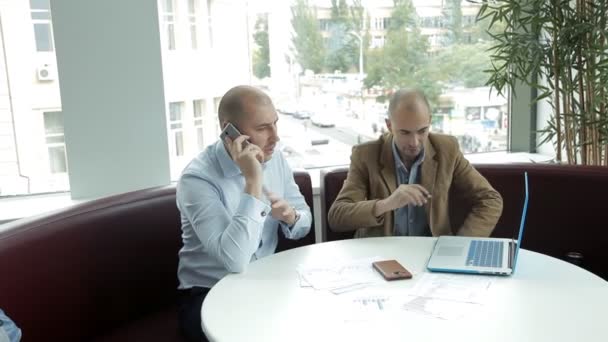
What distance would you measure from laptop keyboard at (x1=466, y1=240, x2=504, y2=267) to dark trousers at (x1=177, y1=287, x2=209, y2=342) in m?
1.01

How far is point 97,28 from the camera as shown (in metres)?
3.07

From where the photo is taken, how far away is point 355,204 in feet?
7.98

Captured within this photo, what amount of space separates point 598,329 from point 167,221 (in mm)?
1755

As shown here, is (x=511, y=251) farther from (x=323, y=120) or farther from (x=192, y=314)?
(x=323, y=120)

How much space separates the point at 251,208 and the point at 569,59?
232cm

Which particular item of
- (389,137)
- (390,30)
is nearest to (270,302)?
(389,137)

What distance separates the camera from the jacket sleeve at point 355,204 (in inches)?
93.4

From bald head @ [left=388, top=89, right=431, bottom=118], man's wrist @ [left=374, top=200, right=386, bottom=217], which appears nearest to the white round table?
man's wrist @ [left=374, top=200, right=386, bottom=217]

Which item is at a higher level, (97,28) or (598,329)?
(97,28)

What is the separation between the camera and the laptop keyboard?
185 centimetres

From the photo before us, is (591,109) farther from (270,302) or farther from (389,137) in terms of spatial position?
(270,302)

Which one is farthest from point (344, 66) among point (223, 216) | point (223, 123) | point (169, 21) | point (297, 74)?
point (223, 216)

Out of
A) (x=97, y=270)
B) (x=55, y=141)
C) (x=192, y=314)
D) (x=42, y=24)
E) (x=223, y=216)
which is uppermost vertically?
(x=42, y=24)

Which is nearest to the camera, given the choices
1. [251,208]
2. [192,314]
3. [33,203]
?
[251,208]
